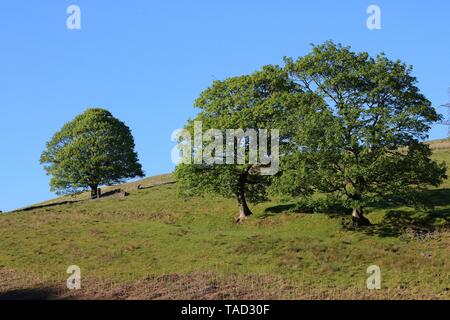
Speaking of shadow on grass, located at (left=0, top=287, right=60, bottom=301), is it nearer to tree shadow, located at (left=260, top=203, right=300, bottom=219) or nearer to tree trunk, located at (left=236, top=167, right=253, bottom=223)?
tree shadow, located at (left=260, top=203, right=300, bottom=219)

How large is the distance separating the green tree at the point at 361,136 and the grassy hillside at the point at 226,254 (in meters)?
3.78

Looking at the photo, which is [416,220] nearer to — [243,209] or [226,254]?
[243,209]

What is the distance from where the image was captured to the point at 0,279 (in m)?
38.5

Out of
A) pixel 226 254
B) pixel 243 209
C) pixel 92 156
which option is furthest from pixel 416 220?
pixel 92 156

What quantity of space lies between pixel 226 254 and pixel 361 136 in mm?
15895

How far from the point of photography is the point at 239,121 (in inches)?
2157

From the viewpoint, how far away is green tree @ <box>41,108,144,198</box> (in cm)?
9044

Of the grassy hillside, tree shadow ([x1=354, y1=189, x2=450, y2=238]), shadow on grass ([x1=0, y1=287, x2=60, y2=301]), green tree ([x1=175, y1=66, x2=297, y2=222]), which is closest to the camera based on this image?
the grassy hillside

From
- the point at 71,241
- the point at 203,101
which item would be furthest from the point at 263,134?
the point at 71,241

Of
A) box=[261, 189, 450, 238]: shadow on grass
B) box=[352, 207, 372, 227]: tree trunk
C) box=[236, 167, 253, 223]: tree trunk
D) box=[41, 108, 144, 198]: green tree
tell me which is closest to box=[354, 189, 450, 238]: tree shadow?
box=[261, 189, 450, 238]: shadow on grass

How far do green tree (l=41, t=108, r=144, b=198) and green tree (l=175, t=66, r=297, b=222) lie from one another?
34.5 meters

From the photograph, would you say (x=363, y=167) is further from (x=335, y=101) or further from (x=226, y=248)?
(x=226, y=248)
